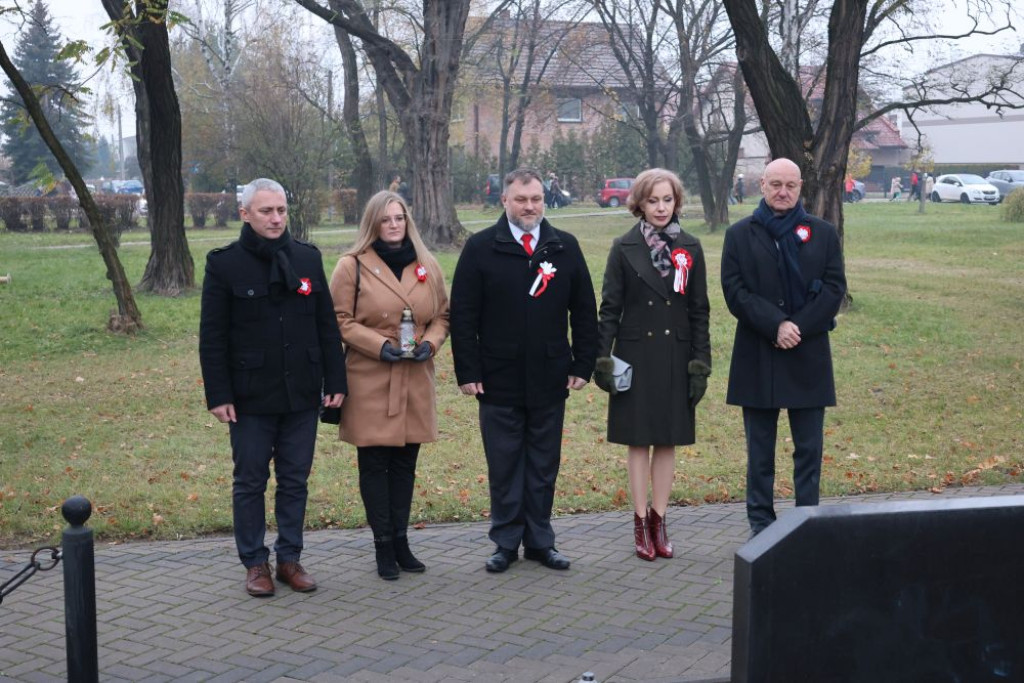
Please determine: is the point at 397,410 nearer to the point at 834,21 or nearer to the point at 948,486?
the point at 948,486

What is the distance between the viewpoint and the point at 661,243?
6613mm

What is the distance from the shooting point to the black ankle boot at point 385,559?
21.2 feet

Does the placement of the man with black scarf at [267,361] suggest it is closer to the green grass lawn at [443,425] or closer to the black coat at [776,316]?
the green grass lawn at [443,425]

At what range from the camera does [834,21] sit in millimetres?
15328

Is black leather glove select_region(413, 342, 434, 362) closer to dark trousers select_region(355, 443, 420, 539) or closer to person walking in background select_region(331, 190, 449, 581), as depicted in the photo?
person walking in background select_region(331, 190, 449, 581)

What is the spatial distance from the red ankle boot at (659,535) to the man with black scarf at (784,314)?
634 mm

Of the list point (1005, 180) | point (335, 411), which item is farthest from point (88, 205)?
point (1005, 180)

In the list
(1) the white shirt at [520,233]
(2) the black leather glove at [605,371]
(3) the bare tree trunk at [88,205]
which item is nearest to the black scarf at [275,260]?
(1) the white shirt at [520,233]

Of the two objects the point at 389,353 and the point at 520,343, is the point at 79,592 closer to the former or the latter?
the point at 389,353

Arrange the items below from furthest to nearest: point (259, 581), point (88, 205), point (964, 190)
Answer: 1. point (964, 190)
2. point (88, 205)
3. point (259, 581)

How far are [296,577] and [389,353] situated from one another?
1225 mm

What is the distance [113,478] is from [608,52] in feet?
145

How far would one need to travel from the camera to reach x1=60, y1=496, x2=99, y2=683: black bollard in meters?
4.26

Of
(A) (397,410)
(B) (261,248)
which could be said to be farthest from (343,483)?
(B) (261,248)
